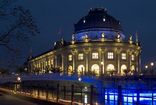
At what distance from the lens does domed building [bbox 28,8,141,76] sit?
566ft

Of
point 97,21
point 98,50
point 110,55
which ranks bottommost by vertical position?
point 110,55

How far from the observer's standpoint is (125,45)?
175 meters

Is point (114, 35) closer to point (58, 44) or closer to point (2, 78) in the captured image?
point (58, 44)

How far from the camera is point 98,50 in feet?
566

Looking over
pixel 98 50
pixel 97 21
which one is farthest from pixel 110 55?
pixel 97 21

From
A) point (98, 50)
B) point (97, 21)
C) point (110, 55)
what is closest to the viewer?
point (98, 50)

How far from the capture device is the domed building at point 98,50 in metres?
173

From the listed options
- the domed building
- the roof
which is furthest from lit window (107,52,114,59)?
the roof

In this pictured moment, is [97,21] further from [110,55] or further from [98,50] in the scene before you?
[110,55]

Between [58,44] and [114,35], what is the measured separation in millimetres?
26595

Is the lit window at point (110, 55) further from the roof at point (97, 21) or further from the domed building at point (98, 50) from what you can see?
the roof at point (97, 21)

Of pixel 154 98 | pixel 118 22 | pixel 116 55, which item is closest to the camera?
pixel 154 98

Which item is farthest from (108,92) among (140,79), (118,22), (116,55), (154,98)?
(118,22)

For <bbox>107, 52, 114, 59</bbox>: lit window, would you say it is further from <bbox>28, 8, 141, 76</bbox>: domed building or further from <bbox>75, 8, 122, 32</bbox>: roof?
<bbox>75, 8, 122, 32</bbox>: roof
